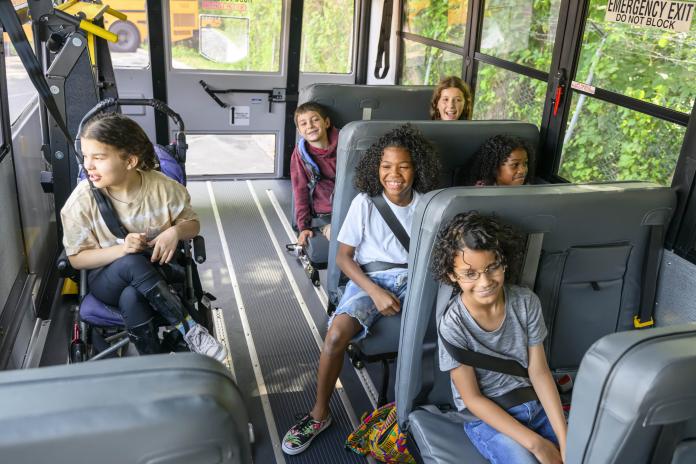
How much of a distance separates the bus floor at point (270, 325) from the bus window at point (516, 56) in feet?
6.07

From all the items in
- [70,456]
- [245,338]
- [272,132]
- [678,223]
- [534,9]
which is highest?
[534,9]

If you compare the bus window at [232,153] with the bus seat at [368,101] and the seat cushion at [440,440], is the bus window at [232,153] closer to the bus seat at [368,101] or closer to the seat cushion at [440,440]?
the bus seat at [368,101]

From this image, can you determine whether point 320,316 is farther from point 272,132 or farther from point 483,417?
point 272,132

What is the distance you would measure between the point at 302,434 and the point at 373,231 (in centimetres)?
95

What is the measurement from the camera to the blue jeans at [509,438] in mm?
1788

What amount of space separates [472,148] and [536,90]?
42.5 inches

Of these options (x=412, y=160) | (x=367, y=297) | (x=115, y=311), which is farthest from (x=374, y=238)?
(x=115, y=311)

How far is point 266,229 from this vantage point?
509cm

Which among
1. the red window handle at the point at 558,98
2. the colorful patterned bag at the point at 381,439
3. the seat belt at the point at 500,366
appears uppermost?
the red window handle at the point at 558,98

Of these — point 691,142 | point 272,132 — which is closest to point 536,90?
point 691,142

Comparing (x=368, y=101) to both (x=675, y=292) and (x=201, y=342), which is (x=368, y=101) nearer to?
(x=201, y=342)

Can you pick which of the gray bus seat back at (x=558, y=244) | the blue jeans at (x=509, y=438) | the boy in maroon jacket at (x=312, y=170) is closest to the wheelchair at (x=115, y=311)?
the boy in maroon jacket at (x=312, y=170)

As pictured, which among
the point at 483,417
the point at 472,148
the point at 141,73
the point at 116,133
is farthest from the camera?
the point at 141,73

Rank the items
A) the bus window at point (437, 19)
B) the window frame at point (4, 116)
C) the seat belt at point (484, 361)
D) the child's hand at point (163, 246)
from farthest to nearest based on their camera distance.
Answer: the bus window at point (437, 19) → the window frame at point (4, 116) → the child's hand at point (163, 246) → the seat belt at point (484, 361)
